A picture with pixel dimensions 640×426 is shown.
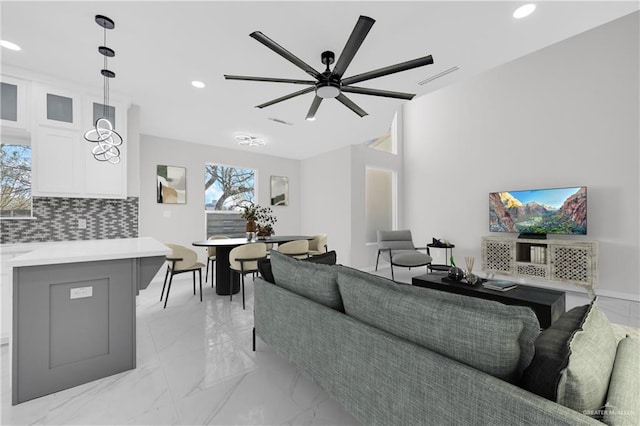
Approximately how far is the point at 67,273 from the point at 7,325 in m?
1.37

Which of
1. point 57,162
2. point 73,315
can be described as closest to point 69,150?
point 57,162

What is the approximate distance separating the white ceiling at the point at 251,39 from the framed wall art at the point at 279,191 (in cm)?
289

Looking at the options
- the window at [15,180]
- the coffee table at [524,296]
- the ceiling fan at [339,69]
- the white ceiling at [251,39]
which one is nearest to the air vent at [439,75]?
the white ceiling at [251,39]

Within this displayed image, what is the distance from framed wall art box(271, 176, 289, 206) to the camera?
6.18m

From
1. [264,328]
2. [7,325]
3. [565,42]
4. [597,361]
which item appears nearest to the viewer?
[597,361]

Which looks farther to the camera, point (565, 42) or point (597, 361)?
point (565, 42)

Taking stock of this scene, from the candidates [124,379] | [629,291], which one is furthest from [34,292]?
[629,291]

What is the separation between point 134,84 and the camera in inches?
118

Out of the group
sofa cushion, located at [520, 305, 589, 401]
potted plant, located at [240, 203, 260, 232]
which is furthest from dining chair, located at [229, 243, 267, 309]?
sofa cushion, located at [520, 305, 589, 401]

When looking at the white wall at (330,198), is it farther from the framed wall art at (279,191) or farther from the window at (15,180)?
the window at (15,180)

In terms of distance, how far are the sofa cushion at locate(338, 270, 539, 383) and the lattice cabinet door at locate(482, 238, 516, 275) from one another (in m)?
3.82

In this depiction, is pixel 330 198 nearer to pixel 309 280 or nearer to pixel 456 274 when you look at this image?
pixel 456 274

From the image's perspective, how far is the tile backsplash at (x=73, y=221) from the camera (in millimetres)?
2934

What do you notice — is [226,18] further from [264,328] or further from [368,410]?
[368,410]
